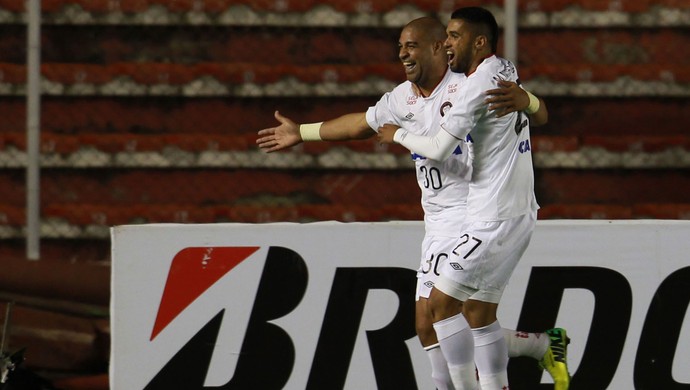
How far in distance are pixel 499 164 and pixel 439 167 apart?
0.39m

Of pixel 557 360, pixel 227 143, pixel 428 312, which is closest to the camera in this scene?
pixel 428 312

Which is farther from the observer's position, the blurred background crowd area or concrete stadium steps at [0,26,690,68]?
concrete stadium steps at [0,26,690,68]

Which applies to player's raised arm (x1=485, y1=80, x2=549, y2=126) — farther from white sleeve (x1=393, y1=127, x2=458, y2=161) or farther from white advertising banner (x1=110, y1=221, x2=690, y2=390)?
white advertising banner (x1=110, y1=221, x2=690, y2=390)

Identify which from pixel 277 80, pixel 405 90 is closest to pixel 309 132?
pixel 405 90

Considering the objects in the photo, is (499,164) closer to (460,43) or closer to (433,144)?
(433,144)

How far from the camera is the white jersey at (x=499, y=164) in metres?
4.65

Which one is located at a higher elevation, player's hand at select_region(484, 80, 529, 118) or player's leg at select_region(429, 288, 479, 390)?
player's hand at select_region(484, 80, 529, 118)

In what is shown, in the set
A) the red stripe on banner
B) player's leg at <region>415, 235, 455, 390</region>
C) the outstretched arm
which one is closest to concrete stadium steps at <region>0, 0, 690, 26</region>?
the outstretched arm

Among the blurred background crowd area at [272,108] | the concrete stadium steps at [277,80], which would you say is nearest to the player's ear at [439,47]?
the blurred background crowd area at [272,108]

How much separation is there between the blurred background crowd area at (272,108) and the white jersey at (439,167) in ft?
7.11

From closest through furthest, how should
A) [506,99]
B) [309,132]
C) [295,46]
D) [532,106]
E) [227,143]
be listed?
[506,99], [532,106], [309,132], [227,143], [295,46]

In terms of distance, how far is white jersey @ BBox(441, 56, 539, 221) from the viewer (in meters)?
4.65

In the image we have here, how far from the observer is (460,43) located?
4.62m

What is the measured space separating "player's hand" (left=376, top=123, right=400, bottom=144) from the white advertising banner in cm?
80
